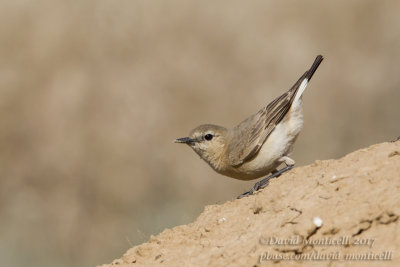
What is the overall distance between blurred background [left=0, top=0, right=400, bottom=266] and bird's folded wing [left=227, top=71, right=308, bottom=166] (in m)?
5.47

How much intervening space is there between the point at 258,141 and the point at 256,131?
26 cm

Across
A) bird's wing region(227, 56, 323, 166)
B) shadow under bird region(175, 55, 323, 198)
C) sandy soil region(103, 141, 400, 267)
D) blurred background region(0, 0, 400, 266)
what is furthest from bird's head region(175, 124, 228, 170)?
blurred background region(0, 0, 400, 266)

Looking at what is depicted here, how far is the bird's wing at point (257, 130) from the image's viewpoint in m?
9.98

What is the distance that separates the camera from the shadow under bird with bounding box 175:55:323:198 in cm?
999

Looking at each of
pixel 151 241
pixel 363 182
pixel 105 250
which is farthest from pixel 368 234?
pixel 105 250

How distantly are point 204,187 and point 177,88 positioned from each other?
309 cm

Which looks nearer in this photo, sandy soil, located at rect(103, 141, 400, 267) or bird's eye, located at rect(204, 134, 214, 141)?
sandy soil, located at rect(103, 141, 400, 267)

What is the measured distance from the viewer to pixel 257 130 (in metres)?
10.3

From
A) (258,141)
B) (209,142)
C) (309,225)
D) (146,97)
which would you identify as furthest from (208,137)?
(146,97)

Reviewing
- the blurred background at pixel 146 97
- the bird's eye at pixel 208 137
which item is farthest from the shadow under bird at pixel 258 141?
the blurred background at pixel 146 97

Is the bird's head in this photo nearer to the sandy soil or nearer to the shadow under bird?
the shadow under bird

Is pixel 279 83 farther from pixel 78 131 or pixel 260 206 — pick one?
Result: pixel 260 206

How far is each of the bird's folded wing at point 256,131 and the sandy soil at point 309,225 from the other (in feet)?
5.57

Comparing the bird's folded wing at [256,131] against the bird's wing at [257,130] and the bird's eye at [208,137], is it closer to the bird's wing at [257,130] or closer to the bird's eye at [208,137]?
the bird's wing at [257,130]
